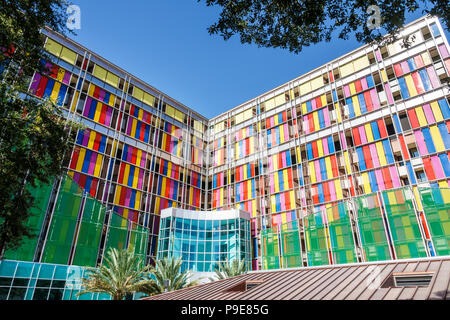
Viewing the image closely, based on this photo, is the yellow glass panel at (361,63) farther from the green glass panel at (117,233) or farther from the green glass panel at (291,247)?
the green glass panel at (117,233)

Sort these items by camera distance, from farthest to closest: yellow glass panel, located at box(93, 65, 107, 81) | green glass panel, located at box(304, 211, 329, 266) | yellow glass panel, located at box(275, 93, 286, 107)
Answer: yellow glass panel, located at box(275, 93, 286, 107), yellow glass panel, located at box(93, 65, 107, 81), green glass panel, located at box(304, 211, 329, 266)

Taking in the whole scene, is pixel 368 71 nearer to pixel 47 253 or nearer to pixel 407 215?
pixel 407 215

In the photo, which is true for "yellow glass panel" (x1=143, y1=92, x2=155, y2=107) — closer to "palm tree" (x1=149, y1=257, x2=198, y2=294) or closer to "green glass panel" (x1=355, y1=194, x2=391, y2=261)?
"palm tree" (x1=149, y1=257, x2=198, y2=294)

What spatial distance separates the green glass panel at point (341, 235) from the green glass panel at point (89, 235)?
2111cm

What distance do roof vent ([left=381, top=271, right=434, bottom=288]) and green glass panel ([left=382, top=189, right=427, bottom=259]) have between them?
21.7 feet

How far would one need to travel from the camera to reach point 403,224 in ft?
60.5

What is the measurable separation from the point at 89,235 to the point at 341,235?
73.1ft

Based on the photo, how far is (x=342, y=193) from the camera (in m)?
37.2

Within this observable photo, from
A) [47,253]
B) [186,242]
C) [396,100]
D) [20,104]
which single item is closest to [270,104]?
[396,100]

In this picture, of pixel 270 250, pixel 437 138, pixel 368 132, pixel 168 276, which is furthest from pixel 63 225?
pixel 437 138

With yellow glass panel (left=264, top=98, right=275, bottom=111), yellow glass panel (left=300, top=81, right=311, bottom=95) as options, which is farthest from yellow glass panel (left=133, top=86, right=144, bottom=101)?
yellow glass panel (left=300, top=81, right=311, bottom=95)

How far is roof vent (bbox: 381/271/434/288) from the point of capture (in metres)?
10.9

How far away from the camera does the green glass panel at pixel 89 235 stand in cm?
2702

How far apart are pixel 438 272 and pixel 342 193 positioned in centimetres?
2739
